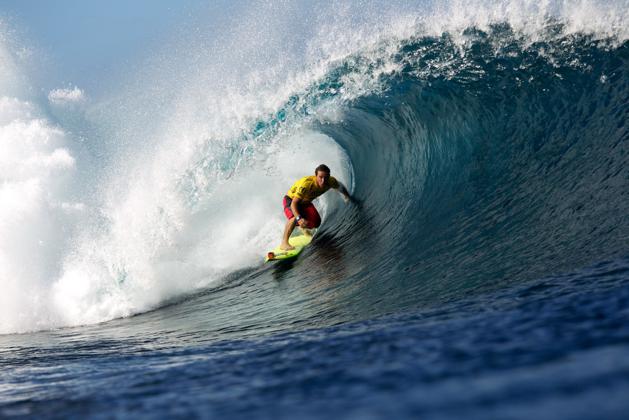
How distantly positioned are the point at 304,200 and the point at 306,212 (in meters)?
0.21

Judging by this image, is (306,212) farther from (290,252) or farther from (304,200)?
(290,252)

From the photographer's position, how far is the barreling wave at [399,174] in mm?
5312

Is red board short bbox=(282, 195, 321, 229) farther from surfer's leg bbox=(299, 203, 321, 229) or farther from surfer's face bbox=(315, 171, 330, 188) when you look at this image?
surfer's face bbox=(315, 171, 330, 188)

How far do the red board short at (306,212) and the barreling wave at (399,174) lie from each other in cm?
27

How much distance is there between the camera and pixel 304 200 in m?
→ 8.83

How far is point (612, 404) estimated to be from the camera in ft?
4.97

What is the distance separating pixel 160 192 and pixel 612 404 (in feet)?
30.9

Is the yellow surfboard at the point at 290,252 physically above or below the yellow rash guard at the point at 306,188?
below

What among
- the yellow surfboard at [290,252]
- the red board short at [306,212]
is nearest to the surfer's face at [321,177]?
the red board short at [306,212]

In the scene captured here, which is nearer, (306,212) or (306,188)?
(306,188)

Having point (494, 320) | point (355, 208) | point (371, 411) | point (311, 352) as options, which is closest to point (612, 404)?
point (371, 411)

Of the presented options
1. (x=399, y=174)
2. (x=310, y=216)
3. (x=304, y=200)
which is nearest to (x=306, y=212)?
(x=310, y=216)

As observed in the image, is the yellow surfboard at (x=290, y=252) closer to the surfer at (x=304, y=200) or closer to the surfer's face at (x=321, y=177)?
the surfer at (x=304, y=200)

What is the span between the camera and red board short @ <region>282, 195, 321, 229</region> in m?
8.85
